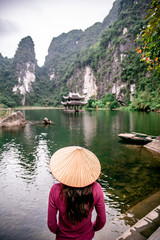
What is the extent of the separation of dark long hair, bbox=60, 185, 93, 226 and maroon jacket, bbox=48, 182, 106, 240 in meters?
0.05

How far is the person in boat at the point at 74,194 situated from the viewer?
1.37m

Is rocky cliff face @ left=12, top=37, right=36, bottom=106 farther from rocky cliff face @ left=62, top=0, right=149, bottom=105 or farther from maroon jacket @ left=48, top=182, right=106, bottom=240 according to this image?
maroon jacket @ left=48, top=182, right=106, bottom=240

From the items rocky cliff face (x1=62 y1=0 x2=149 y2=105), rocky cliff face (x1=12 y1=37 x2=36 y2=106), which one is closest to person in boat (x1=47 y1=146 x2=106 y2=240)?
rocky cliff face (x1=62 y1=0 x2=149 y2=105)

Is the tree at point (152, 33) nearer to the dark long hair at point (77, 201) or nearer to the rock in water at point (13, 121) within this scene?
the dark long hair at point (77, 201)

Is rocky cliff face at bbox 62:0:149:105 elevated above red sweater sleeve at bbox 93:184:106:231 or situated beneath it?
elevated above

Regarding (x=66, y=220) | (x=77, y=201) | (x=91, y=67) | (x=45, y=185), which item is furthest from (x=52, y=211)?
(x=91, y=67)

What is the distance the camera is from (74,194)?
4.48 ft

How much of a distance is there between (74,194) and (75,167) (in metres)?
0.23

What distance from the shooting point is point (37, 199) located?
436 cm

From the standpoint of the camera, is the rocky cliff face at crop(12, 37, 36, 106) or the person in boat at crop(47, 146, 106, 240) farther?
the rocky cliff face at crop(12, 37, 36, 106)

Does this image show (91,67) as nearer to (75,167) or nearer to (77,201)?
(75,167)

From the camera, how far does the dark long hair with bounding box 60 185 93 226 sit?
1.36m

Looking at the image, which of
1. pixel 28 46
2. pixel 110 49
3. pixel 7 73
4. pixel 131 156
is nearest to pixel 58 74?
pixel 28 46

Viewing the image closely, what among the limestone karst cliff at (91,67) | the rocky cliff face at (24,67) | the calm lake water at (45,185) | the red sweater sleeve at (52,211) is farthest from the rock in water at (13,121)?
the rocky cliff face at (24,67)
